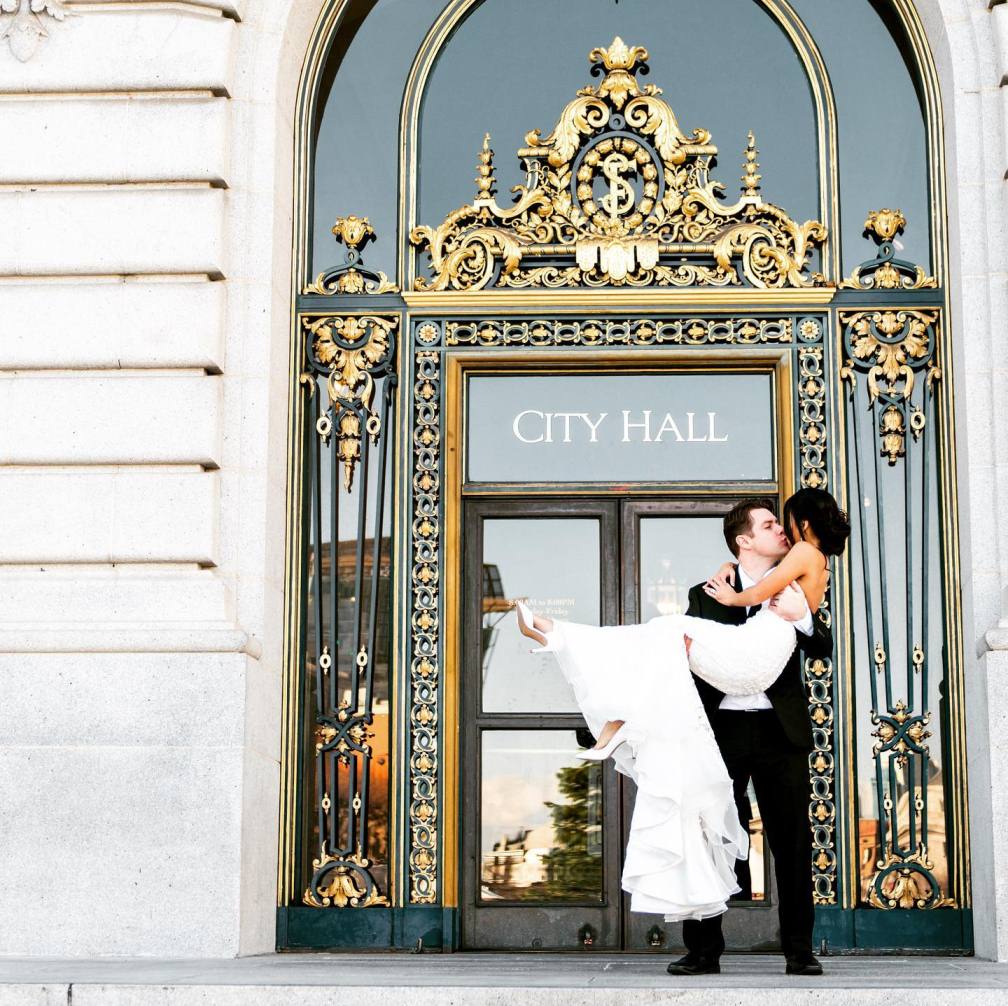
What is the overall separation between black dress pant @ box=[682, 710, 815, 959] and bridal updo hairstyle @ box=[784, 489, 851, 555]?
0.96 meters

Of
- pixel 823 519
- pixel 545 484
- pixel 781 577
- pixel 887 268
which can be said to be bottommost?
pixel 781 577

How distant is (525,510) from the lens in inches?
460

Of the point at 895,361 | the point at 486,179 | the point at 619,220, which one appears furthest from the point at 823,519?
the point at 486,179

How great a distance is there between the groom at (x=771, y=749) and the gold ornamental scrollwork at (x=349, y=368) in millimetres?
3208

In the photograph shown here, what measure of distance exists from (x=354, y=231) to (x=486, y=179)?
0.97 metres

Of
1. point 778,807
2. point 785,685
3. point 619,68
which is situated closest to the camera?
point 778,807

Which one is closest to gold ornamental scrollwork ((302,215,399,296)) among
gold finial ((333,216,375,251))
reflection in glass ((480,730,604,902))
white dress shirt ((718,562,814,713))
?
gold finial ((333,216,375,251))

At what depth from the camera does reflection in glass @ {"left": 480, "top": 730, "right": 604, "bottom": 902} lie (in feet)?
37.0

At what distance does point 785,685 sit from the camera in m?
9.11

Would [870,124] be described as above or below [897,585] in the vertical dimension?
above

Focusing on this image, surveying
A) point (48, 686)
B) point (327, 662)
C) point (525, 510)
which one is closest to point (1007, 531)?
point (525, 510)

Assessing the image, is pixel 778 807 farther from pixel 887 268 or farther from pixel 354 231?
pixel 354 231

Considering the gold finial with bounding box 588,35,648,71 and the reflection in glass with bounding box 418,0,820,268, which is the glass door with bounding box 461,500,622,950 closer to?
the reflection in glass with bounding box 418,0,820,268

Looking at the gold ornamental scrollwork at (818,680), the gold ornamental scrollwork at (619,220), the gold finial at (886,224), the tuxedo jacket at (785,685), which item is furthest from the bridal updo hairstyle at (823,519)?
the gold finial at (886,224)
